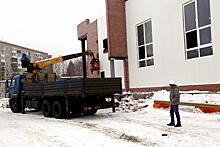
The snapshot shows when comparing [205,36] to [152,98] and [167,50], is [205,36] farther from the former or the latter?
[152,98]

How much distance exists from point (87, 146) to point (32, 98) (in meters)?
10.3

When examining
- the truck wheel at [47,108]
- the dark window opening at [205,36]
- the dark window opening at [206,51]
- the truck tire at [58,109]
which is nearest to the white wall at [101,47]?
the truck wheel at [47,108]

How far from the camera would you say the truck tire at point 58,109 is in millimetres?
14289

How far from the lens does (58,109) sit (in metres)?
14.6

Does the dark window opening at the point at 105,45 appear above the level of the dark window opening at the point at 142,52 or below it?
above

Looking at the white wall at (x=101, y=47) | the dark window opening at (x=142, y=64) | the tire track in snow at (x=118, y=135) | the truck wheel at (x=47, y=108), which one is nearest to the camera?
the tire track in snow at (x=118, y=135)

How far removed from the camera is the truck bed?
13.1m

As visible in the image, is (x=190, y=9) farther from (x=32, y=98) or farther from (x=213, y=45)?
(x=32, y=98)

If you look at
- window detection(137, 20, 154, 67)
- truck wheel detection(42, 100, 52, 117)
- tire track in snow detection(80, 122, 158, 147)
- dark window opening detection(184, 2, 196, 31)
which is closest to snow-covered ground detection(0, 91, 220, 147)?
tire track in snow detection(80, 122, 158, 147)

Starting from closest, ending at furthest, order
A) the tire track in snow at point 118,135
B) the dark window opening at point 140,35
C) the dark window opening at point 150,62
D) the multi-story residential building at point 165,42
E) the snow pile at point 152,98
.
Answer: the tire track in snow at point 118,135 → the snow pile at point 152,98 → the multi-story residential building at point 165,42 → the dark window opening at point 150,62 → the dark window opening at point 140,35

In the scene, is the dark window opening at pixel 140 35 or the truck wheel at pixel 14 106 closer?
the truck wheel at pixel 14 106

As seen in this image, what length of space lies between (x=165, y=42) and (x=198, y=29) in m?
2.77

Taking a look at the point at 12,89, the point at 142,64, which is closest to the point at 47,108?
the point at 12,89

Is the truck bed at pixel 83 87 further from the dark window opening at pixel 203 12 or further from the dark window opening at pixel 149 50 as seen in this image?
the dark window opening at pixel 149 50
